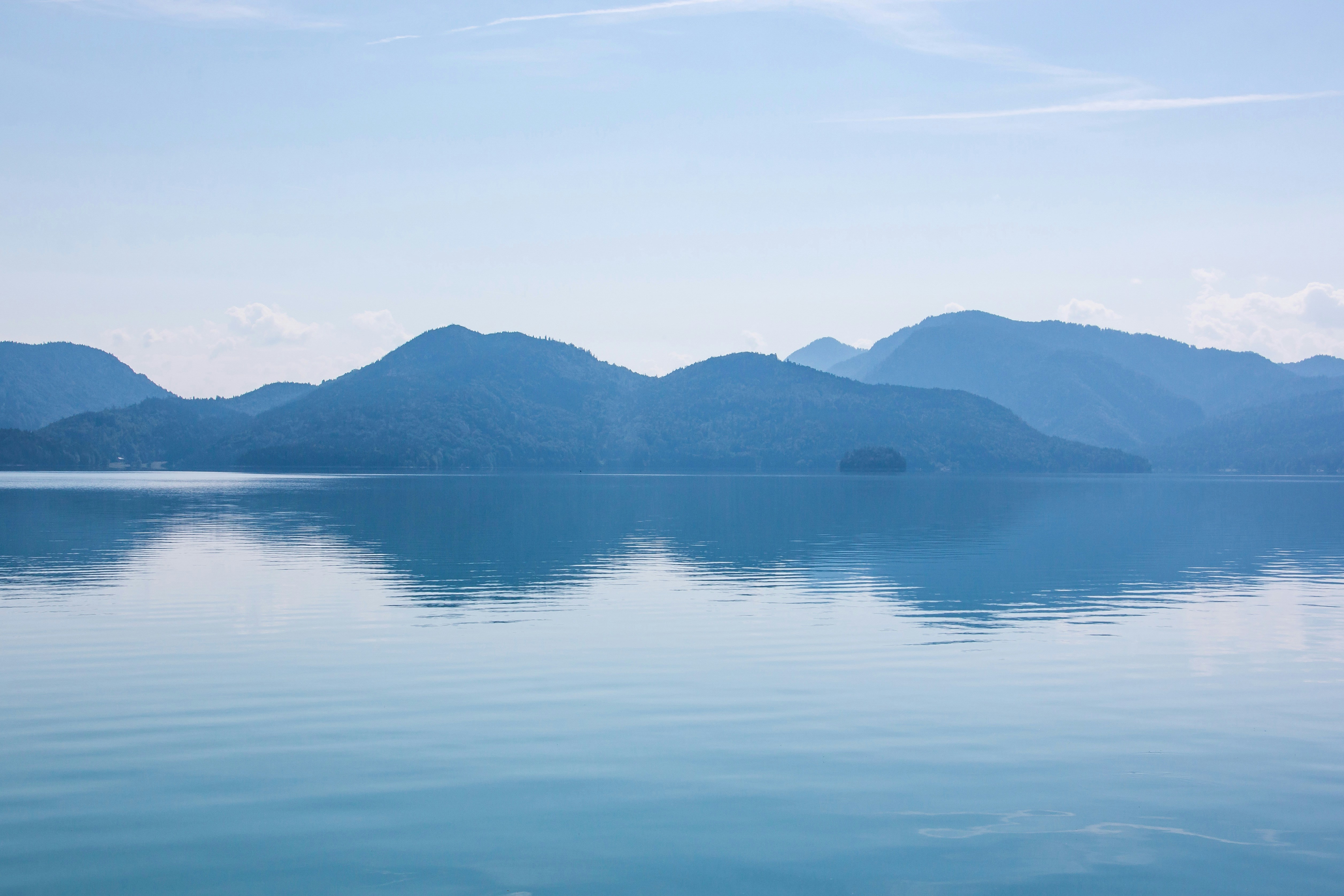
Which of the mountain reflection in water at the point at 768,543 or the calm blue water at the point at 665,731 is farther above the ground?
the mountain reflection in water at the point at 768,543

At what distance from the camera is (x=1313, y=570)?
6538cm

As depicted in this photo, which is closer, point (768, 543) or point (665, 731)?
point (665, 731)

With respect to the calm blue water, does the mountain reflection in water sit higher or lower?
higher

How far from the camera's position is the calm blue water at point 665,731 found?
17.0 metres

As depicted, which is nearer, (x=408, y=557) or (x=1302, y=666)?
(x=1302, y=666)

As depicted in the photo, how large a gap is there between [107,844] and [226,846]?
1919 mm

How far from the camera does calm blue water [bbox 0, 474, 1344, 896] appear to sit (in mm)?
17016

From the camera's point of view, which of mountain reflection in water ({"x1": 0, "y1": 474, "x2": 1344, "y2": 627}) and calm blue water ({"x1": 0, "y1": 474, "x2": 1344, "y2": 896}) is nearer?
calm blue water ({"x1": 0, "y1": 474, "x2": 1344, "y2": 896})

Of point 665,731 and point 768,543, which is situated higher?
point 768,543

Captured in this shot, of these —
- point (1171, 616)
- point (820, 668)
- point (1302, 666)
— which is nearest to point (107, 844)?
point (820, 668)

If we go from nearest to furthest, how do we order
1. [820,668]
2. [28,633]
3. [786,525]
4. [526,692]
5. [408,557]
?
[526,692] < [820,668] < [28,633] < [408,557] < [786,525]

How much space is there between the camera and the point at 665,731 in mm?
25438

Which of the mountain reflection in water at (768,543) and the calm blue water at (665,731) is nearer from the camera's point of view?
the calm blue water at (665,731)

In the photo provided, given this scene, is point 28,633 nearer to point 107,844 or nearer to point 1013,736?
point 107,844
